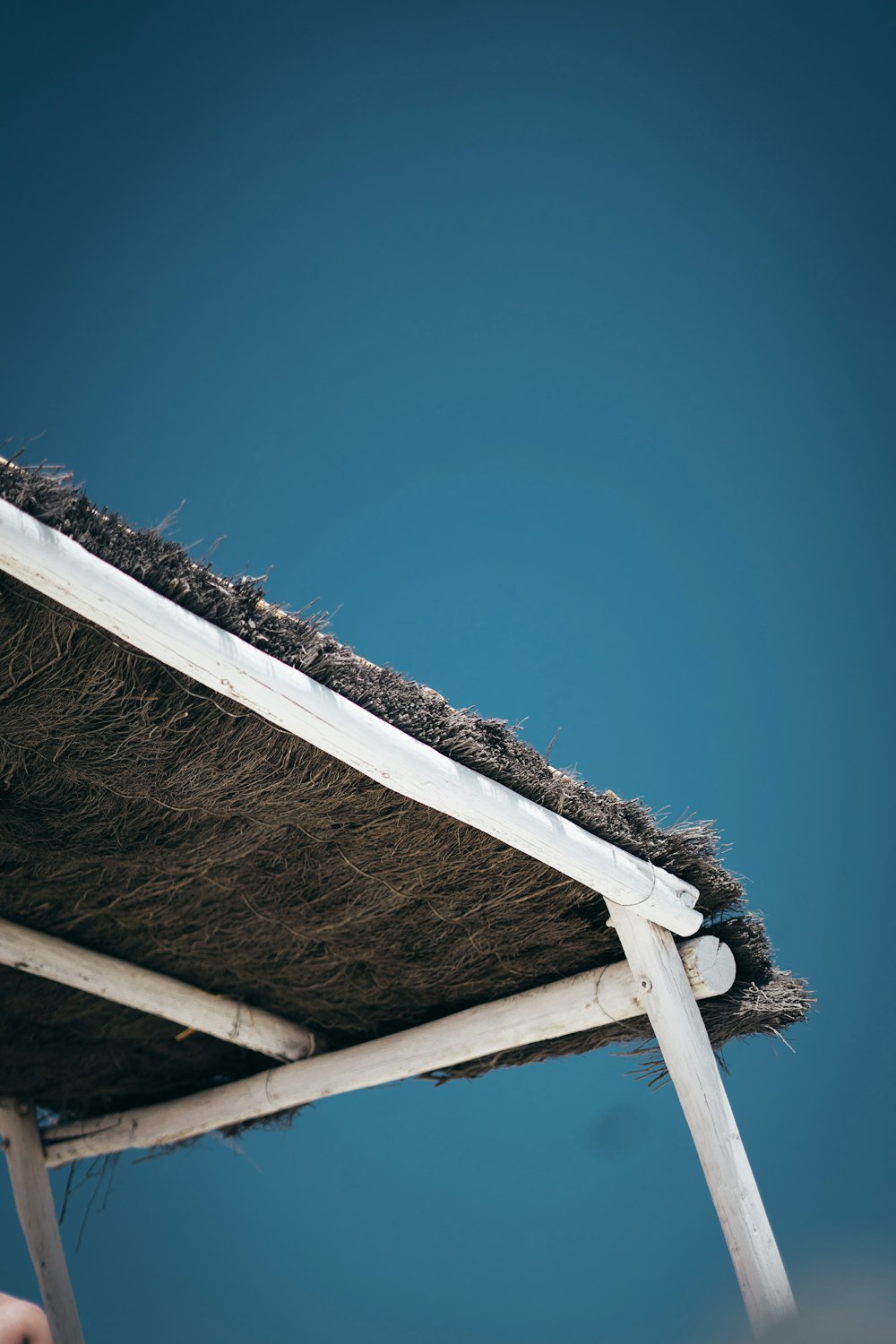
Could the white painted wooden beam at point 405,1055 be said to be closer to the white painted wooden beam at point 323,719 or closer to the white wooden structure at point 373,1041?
the white wooden structure at point 373,1041

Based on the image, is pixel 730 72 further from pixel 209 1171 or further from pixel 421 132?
pixel 209 1171

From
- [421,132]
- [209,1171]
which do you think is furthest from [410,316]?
[209,1171]

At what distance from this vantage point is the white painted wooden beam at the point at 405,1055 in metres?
3.79

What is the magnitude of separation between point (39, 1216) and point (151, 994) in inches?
50.3

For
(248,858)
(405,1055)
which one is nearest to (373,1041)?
(405,1055)

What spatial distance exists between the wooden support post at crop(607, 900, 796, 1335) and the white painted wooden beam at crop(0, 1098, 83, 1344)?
2496 millimetres

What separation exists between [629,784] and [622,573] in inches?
162

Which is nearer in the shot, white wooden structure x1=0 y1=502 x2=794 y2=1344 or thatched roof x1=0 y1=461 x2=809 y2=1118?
white wooden structure x1=0 y1=502 x2=794 y2=1344

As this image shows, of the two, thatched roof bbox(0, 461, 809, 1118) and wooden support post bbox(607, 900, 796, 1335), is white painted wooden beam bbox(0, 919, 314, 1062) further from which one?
wooden support post bbox(607, 900, 796, 1335)

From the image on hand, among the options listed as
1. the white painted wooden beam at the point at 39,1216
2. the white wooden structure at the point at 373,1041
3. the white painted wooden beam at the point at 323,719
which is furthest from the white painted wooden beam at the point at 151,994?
the white painted wooden beam at the point at 323,719

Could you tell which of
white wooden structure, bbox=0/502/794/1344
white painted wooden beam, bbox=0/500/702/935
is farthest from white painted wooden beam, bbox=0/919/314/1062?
white painted wooden beam, bbox=0/500/702/935

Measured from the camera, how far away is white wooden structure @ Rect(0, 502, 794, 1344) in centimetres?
271

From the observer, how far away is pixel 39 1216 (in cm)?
484

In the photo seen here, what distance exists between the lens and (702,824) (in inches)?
143
